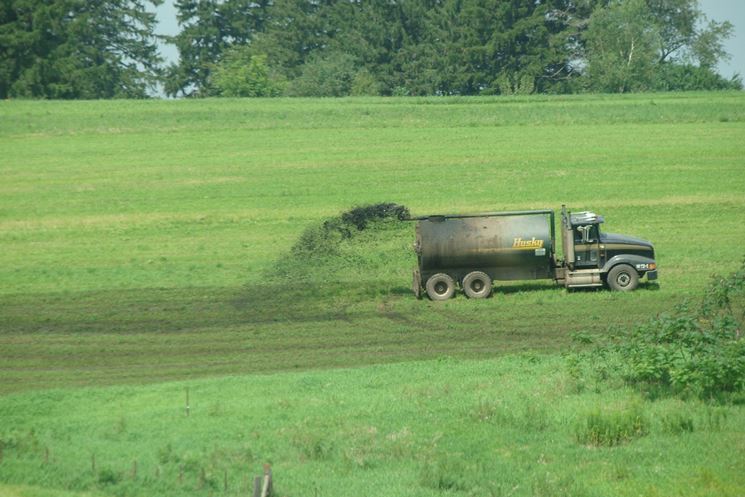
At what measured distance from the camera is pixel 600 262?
31031mm

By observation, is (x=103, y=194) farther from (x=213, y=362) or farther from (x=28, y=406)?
(x=28, y=406)

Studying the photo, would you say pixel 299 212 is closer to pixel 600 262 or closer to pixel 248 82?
pixel 600 262

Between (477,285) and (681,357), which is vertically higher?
(477,285)

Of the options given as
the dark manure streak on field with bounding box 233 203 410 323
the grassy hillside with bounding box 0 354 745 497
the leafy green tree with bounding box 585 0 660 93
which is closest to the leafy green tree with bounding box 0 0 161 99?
the leafy green tree with bounding box 585 0 660 93

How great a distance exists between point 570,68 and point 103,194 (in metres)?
65.5

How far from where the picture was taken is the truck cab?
101ft

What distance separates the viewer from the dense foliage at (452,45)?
10050 cm

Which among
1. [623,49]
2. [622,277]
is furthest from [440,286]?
[623,49]

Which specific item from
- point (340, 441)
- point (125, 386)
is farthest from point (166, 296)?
point (340, 441)

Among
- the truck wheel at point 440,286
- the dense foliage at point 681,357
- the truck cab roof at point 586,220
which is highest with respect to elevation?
the truck cab roof at point 586,220

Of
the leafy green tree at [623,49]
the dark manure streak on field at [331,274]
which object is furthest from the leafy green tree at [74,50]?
the dark manure streak on field at [331,274]

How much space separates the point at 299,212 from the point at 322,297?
497 inches

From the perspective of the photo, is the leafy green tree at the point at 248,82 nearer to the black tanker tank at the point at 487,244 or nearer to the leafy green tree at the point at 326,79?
the leafy green tree at the point at 326,79

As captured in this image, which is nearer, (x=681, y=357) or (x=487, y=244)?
(x=681, y=357)
